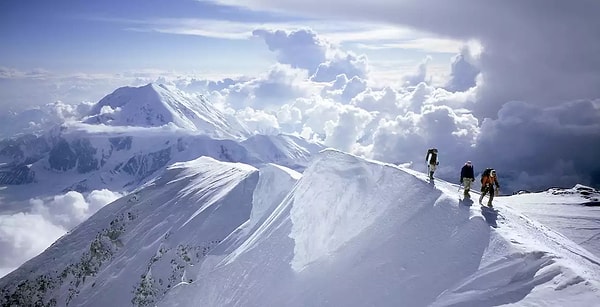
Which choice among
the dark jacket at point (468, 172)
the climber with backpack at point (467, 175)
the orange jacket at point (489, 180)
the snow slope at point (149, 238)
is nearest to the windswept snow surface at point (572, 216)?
the orange jacket at point (489, 180)

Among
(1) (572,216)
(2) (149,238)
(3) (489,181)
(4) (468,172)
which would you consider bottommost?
(2) (149,238)

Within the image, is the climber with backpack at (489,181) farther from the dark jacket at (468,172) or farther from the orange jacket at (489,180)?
the dark jacket at (468,172)

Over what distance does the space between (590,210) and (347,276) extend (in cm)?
3598

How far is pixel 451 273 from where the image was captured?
25.9 meters

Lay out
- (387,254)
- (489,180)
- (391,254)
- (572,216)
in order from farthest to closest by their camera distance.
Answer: (572,216)
(489,180)
(387,254)
(391,254)


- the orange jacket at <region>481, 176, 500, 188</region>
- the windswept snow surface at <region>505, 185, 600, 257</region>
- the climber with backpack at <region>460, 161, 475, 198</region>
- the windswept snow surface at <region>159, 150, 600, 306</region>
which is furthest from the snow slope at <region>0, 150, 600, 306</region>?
the windswept snow surface at <region>505, 185, 600, 257</region>

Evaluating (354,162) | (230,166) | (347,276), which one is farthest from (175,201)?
(347,276)

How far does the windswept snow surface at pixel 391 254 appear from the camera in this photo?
23.0 metres

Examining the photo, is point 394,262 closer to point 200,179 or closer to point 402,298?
point 402,298

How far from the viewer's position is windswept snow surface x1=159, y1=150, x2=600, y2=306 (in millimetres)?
22969

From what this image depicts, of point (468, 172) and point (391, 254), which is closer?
point (391, 254)

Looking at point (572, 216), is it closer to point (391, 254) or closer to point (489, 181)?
point (489, 181)

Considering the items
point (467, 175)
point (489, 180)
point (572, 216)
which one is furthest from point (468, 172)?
point (572, 216)

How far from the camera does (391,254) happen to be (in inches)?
1192
